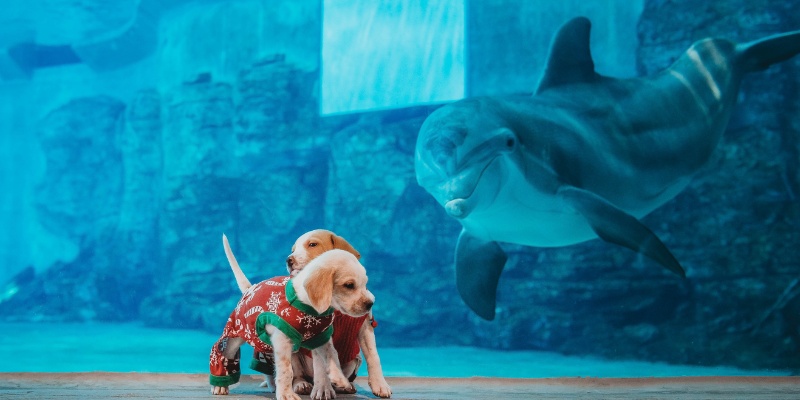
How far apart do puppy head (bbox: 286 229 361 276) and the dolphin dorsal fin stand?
10.6ft

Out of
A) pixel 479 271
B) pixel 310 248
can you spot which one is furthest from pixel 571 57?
→ pixel 310 248

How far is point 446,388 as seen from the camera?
375cm

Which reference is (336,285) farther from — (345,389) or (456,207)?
(456,207)

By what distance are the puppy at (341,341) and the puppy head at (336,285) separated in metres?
0.32

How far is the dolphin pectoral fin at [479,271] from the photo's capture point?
5832 mm

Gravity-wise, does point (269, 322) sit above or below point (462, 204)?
below

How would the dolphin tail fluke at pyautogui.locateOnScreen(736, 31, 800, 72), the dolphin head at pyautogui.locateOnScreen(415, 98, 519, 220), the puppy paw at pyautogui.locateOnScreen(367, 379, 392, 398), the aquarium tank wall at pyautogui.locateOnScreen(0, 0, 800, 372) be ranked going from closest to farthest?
the puppy paw at pyautogui.locateOnScreen(367, 379, 392, 398) < the dolphin head at pyautogui.locateOnScreen(415, 98, 519, 220) < the dolphin tail fluke at pyautogui.locateOnScreen(736, 31, 800, 72) < the aquarium tank wall at pyautogui.locateOnScreen(0, 0, 800, 372)

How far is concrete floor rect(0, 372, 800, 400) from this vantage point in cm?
318

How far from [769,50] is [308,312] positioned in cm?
530

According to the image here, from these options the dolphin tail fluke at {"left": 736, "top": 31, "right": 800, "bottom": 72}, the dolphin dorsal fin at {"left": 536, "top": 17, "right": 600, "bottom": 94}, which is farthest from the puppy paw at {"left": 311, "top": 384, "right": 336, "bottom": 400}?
the dolphin tail fluke at {"left": 736, "top": 31, "right": 800, "bottom": 72}

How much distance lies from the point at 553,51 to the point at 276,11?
561 centimetres

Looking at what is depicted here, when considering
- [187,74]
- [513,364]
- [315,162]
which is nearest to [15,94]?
[187,74]

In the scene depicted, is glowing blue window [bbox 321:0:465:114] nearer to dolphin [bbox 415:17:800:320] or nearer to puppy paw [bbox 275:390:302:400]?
dolphin [bbox 415:17:800:320]

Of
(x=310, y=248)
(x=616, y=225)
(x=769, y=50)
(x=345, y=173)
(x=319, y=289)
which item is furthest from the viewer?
(x=345, y=173)
